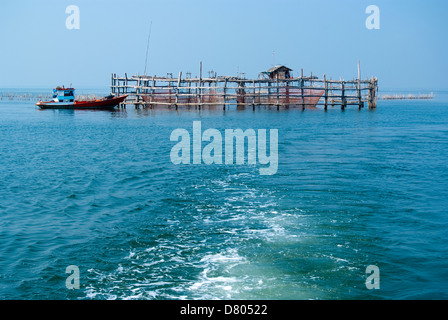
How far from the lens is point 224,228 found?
12117mm

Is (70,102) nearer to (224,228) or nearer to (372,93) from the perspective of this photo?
(372,93)

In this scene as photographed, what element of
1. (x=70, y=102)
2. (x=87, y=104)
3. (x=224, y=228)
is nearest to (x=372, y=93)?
(x=87, y=104)

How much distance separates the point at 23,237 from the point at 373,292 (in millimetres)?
8906

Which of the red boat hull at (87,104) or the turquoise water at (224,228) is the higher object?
the red boat hull at (87,104)

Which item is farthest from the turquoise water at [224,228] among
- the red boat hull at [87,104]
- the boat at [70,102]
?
the boat at [70,102]

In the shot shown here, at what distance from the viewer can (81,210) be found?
14.0m

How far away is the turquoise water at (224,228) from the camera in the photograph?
28.6ft

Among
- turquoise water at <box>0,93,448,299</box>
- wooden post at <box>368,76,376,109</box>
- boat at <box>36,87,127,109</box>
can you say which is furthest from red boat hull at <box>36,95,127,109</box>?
turquoise water at <box>0,93,448,299</box>

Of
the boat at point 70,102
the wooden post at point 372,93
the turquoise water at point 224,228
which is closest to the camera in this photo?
the turquoise water at point 224,228

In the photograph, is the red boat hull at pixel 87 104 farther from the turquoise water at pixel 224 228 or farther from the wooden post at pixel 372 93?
the turquoise water at pixel 224 228
